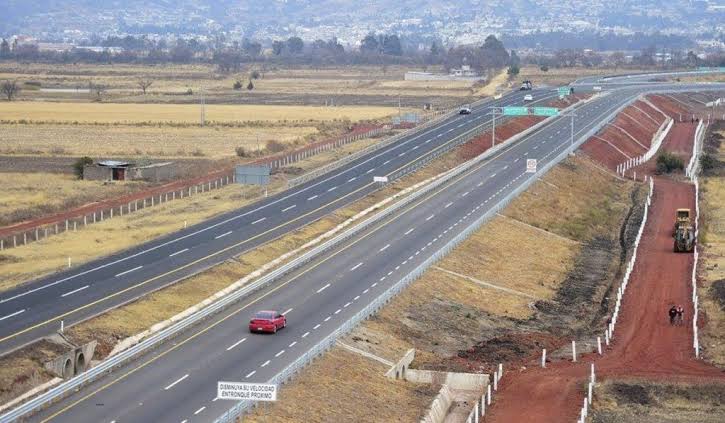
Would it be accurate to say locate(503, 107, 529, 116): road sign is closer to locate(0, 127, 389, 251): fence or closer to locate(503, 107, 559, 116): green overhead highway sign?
locate(503, 107, 559, 116): green overhead highway sign

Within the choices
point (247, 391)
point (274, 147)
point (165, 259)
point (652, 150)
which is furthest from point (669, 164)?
point (247, 391)

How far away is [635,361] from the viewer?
2335 inches

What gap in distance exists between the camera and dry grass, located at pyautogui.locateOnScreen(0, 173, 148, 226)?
8951 cm

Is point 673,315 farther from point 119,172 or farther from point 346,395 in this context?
point 119,172

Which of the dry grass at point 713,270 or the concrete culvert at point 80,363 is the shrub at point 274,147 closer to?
the dry grass at point 713,270

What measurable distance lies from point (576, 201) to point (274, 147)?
3397 cm

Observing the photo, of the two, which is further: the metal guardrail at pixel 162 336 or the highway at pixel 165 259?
the highway at pixel 165 259

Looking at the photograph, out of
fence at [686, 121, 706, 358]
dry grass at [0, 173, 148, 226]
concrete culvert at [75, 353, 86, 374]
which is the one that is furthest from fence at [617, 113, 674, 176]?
concrete culvert at [75, 353, 86, 374]

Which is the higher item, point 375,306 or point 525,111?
point 375,306

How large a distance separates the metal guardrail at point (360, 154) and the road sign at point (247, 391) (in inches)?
2463

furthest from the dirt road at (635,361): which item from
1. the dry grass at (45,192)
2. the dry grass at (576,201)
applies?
the dry grass at (45,192)

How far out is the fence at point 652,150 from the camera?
137000 millimetres

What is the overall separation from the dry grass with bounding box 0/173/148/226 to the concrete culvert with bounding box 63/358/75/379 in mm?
36883

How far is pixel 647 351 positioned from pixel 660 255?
88.0 ft
